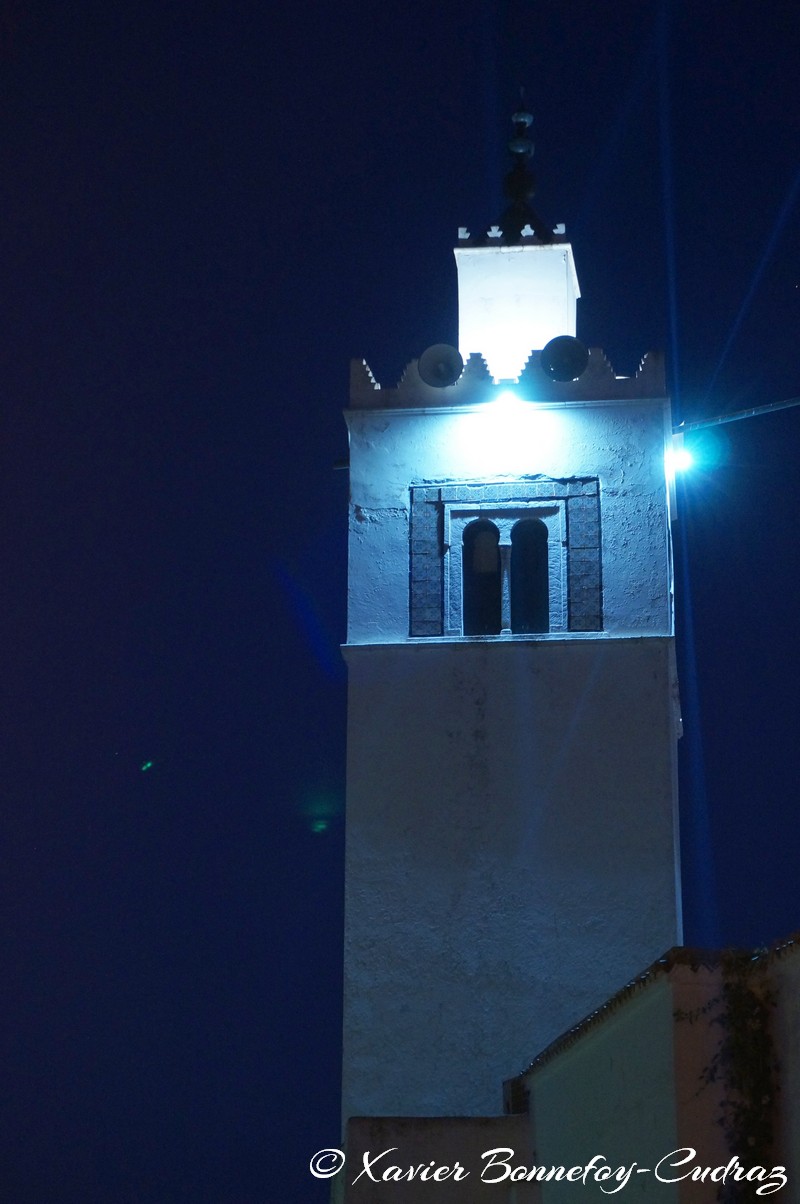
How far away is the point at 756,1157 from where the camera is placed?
396 inches

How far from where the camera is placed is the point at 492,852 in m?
17.8

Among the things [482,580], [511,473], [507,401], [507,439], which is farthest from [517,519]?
[507,401]

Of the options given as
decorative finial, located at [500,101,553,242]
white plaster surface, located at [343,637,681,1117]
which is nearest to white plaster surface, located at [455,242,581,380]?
decorative finial, located at [500,101,553,242]

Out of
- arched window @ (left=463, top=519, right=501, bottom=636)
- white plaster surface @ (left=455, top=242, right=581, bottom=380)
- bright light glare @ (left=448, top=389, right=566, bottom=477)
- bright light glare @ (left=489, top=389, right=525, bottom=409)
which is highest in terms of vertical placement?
white plaster surface @ (left=455, top=242, right=581, bottom=380)

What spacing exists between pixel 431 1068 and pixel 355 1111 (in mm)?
788

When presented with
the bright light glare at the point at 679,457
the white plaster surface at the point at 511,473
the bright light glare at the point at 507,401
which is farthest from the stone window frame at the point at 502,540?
the bright light glare at the point at 679,457

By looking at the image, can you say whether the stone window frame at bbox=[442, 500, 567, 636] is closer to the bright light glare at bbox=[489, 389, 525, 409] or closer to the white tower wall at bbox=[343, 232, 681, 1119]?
the white tower wall at bbox=[343, 232, 681, 1119]

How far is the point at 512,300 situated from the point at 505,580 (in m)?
3.85

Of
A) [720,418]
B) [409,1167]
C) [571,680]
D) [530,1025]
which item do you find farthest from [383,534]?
[409,1167]

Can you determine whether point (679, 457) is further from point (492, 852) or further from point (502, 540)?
point (492, 852)

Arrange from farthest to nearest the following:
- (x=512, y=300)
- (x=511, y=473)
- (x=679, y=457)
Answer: (x=512, y=300)
(x=679, y=457)
(x=511, y=473)

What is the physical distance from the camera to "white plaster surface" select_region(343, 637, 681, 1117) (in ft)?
56.2

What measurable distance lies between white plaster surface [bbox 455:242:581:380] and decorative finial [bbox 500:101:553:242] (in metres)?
0.27

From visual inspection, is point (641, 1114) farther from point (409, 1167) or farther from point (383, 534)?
point (383, 534)
